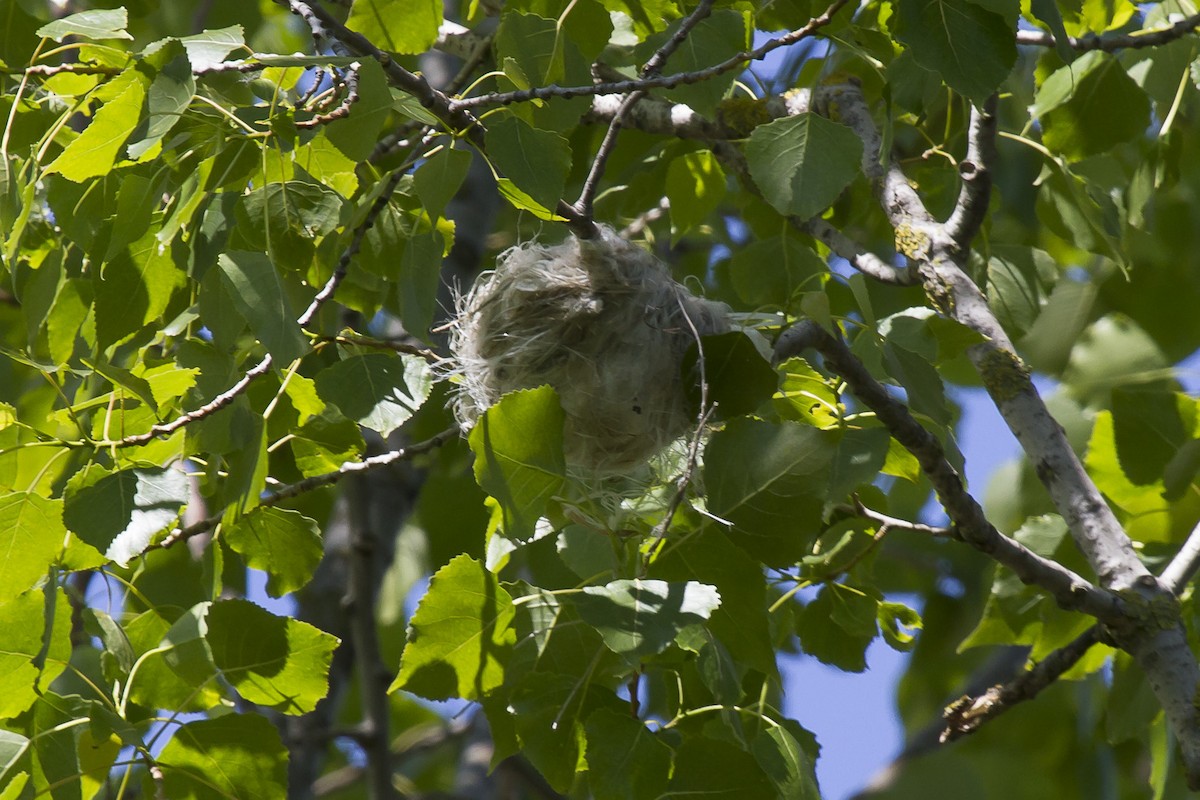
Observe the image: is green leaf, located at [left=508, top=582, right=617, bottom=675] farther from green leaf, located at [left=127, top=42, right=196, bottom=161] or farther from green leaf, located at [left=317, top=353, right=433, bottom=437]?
green leaf, located at [left=127, top=42, right=196, bottom=161]

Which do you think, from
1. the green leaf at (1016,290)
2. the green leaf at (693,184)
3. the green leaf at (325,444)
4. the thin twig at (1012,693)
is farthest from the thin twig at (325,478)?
the green leaf at (1016,290)

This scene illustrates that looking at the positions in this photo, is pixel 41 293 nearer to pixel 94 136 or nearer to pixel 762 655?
pixel 94 136

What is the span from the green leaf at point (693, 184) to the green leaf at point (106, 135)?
2.69 feet

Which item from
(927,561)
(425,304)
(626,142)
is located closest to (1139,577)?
(425,304)

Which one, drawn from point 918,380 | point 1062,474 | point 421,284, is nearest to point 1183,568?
point 1062,474

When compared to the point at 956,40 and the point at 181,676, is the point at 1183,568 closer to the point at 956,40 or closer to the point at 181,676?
the point at 956,40

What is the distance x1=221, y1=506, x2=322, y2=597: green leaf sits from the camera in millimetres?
1409

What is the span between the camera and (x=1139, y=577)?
1.33 m

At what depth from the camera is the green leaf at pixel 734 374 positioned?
1140 millimetres

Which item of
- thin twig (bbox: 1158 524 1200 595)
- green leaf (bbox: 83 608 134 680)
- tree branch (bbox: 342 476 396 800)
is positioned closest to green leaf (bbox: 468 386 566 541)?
green leaf (bbox: 83 608 134 680)

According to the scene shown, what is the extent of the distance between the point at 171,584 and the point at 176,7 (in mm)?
1656

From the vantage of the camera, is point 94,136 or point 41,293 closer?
point 94,136

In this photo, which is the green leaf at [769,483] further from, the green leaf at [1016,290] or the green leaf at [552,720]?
the green leaf at [1016,290]

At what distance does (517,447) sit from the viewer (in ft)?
3.56
